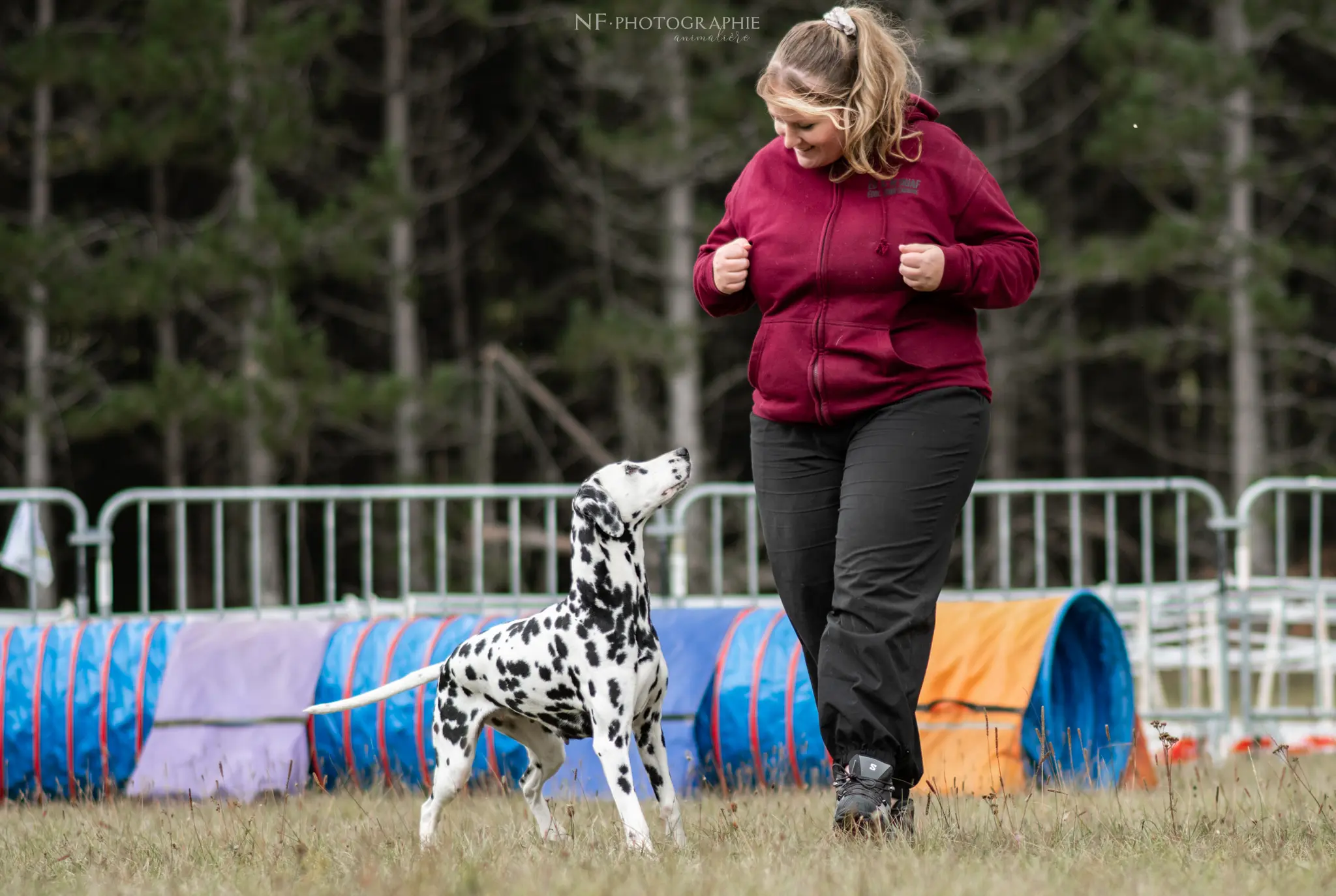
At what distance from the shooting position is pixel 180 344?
17.7 metres

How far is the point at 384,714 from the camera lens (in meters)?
5.66

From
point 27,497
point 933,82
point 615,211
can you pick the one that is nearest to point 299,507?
point 615,211

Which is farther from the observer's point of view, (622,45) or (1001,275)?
(622,45)

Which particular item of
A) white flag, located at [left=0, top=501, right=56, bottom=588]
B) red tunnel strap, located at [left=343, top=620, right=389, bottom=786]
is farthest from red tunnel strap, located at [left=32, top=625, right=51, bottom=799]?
white flag, located at [left=0, top=501, right=56, bottom=588]

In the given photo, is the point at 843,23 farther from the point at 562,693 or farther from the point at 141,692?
the point at 141,692

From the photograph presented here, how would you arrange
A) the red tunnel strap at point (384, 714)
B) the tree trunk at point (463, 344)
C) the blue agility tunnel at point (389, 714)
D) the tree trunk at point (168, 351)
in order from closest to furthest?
the red tunnel strap at point (384, 714)
the blue agility tunnel at point (389, 714)
the tree trunk at point (168, 351)
the tree trunk at point (463, 344)

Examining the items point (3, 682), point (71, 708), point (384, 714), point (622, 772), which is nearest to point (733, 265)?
point (622, 772)

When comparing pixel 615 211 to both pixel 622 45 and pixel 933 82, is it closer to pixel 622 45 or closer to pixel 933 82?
pixel 622 45

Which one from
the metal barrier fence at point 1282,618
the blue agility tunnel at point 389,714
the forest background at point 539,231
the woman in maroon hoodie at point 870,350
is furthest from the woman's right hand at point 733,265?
the forest background at point 539,231

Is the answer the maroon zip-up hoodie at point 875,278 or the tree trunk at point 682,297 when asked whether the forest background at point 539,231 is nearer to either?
the tree trunk at point 682,297

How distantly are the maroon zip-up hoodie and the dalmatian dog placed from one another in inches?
17.7

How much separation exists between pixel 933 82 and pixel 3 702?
42.8ft

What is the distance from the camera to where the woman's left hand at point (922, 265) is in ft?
10.6

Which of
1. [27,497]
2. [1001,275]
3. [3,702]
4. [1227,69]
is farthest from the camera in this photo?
[1227,69]
